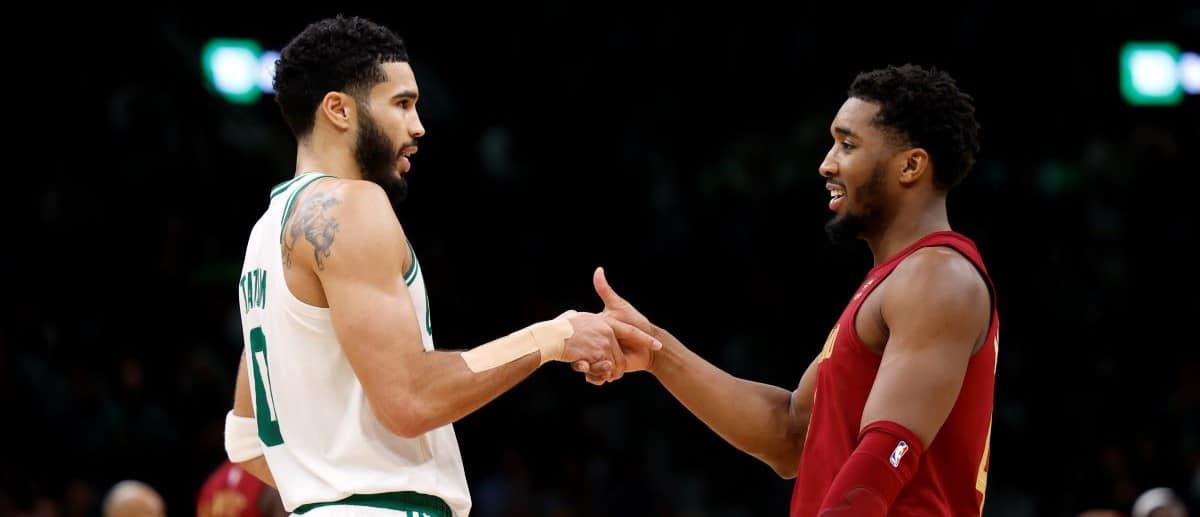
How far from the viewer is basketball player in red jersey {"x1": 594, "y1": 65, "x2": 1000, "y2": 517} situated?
3.85 metres

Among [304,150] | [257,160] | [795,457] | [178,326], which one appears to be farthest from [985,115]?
[304,150]

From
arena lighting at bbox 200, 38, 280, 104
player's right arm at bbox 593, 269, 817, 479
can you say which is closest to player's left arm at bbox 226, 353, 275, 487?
player's right arm at bbox 593, 269, 817, 479

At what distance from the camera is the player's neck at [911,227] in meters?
4.36

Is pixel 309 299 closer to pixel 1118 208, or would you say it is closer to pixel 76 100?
pixel 76 100

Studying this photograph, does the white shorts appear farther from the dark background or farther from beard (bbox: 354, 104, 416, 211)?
the dark background

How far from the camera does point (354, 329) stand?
369cm

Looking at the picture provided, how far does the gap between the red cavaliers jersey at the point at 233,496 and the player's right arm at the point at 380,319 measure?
274cm

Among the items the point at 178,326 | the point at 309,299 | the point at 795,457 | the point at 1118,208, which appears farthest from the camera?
the point at 1118,208

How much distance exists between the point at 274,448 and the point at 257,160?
7.11 metres

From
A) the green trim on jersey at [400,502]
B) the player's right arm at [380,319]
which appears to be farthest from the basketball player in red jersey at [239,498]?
the player's right arm at [380,319]

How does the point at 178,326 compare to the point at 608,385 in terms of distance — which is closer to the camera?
the point at 178,326

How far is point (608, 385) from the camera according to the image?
11.1 meters

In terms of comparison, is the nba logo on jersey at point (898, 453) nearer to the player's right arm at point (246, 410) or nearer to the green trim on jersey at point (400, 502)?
the green trim on jersey at point (400, 502)

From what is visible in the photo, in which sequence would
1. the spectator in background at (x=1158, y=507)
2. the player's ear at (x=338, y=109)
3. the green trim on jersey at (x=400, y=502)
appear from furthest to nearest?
the spectator in background at (x=1158, y=507) < the player's ear at (x=338, y=109) < the green trim on jersey at (x=400, y=502)
